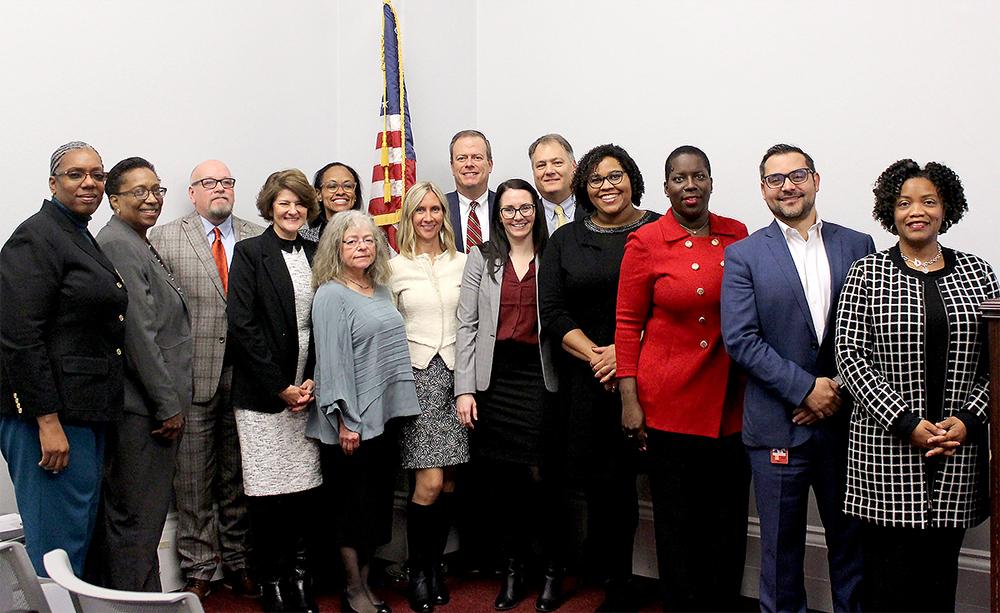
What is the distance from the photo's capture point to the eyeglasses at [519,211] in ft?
12.0

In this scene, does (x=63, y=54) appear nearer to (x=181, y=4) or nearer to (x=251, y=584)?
(x=181, y=4)

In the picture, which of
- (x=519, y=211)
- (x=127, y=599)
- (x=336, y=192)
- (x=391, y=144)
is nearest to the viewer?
(x=127, y=599)

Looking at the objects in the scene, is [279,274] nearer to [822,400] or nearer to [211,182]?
[211,182]

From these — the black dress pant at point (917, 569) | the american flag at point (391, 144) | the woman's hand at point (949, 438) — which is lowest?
the black dress pant at point (917, 569)

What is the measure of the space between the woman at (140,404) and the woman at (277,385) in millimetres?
272

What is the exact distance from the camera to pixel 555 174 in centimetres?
402

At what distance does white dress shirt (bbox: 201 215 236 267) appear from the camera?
411cm

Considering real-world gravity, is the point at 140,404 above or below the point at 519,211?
below

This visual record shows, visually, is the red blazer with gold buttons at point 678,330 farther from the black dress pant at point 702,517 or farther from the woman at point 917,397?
the woman at point 917,397

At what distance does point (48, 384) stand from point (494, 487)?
1.84 metres

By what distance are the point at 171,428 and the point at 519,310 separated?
1.30 meters

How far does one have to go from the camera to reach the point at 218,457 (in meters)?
4.08

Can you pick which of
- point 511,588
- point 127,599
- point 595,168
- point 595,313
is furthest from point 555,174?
point 127,599

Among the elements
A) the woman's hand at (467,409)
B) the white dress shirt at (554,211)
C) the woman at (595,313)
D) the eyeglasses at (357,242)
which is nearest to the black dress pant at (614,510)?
the woman at (595,313)
